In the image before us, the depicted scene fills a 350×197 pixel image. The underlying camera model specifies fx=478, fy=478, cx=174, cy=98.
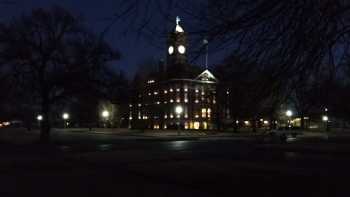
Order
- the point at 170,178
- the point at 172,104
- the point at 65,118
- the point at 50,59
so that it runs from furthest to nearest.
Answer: the point at 172,104 < the point at 65,118 < the point at 50,59 < the point at 170,178

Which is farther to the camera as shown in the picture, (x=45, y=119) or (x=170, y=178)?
(x=45, y=119)

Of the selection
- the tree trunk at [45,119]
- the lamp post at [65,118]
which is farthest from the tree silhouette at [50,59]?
the lamp post at [65,118]

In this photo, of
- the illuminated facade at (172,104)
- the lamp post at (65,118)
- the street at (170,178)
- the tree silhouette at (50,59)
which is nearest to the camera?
the street at (170,178)

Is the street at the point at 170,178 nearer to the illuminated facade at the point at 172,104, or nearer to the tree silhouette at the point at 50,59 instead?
the tree silhouette at the point at 50,59

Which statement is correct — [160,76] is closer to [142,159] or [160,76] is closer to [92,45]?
[92,45]

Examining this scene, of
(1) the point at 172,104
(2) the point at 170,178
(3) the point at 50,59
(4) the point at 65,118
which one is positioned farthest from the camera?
(1) the point at 172,104

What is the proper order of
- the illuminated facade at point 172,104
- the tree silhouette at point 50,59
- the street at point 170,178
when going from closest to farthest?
the street at point 170,178
the tree silhouette at point 50,59
the illuminated facade at point 172,104

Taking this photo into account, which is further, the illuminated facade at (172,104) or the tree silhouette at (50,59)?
the illuminated facade at (172,104)

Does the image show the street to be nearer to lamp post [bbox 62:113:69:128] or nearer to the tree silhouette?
the tree silhouette

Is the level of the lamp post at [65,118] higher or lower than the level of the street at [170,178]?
higher

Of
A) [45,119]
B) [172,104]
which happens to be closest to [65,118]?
[172,104]

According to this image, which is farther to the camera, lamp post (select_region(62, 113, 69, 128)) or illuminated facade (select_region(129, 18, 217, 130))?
illuminated facade (select_region(129, 18, 217, 130))

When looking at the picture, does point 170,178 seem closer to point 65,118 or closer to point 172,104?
point 65,118

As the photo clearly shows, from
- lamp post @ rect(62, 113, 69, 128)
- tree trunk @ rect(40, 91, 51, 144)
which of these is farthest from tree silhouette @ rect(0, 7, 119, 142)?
lamp post @ rect(62, 113, 69, 128)
